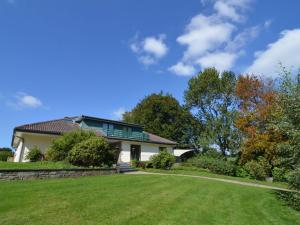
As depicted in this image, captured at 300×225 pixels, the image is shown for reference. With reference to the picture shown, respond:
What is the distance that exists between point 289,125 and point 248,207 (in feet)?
13.5

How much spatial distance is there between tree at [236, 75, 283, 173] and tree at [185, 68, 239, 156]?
7827 mm

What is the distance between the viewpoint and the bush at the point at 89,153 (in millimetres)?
17359

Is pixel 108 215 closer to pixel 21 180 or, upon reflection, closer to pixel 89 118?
pixel 21 180

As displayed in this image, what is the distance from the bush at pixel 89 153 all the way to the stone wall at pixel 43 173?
1.58 m

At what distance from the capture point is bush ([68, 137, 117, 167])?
17.4m

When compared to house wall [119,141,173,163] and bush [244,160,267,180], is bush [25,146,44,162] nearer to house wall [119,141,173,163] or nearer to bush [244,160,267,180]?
house wall [119,141,173,163]

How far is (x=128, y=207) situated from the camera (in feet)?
26.8

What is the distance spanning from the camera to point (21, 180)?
12.1 m

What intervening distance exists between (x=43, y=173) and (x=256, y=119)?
85.1ft

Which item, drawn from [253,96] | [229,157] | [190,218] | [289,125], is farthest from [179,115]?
[190,218]

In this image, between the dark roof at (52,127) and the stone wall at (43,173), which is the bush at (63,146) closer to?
the stone wall at (43,173)

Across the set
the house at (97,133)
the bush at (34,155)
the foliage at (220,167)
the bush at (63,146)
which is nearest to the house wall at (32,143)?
the house at (97,133)

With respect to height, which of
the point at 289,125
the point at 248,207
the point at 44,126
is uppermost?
the point at 44,126

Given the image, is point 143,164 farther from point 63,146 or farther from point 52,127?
point 63,146
